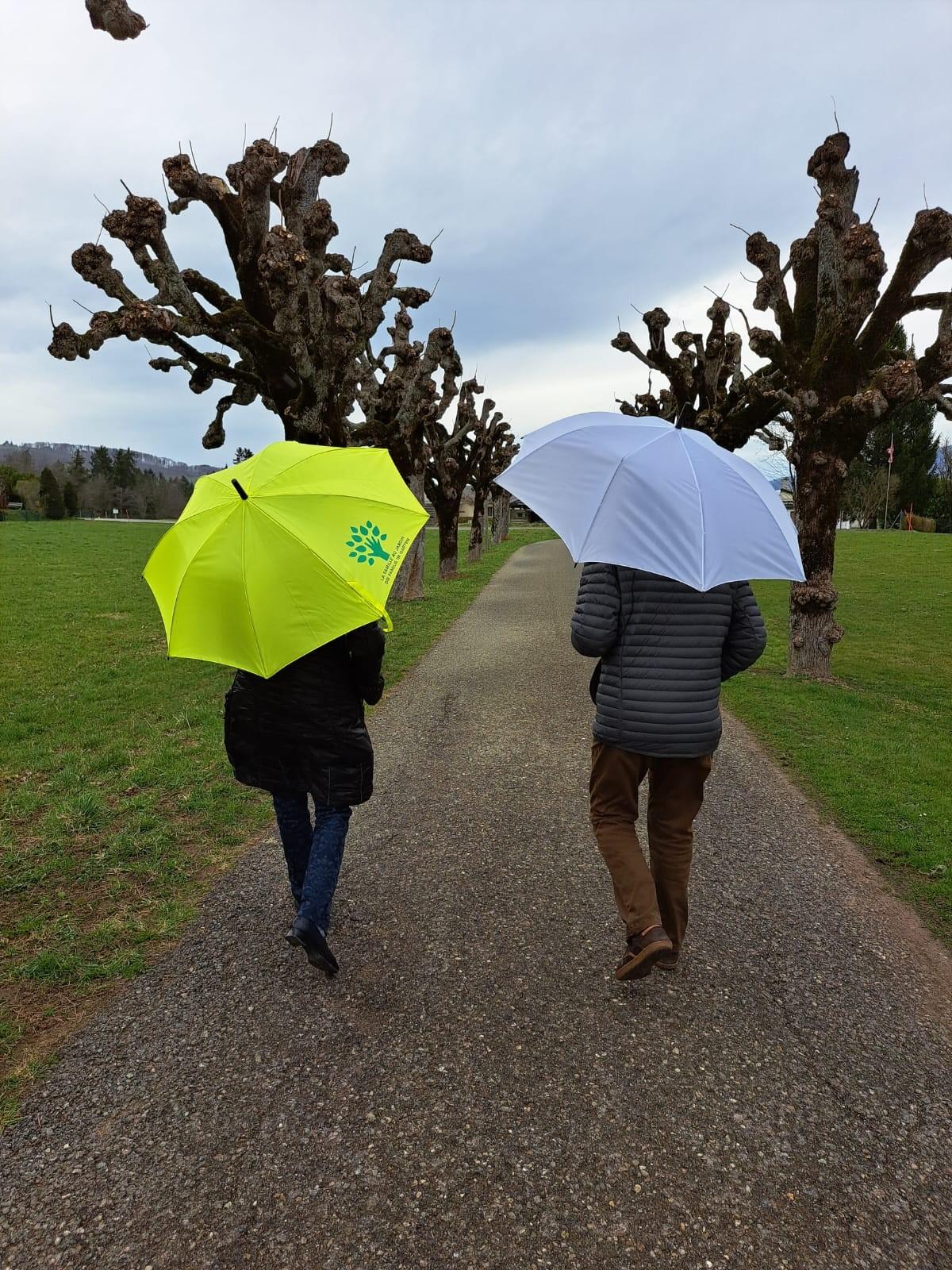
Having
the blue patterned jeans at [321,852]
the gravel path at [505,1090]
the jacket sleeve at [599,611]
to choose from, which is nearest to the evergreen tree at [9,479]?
the blue patterned jeans at [321,852]

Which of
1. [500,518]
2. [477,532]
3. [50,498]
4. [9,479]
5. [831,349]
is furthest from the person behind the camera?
[9,479]

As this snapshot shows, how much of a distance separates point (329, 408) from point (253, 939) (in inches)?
309

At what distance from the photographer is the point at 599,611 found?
288 centimetres

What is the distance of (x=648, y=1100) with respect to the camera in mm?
2488

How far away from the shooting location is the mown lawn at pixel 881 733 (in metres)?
4.56

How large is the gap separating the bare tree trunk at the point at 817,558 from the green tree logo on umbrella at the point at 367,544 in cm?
708

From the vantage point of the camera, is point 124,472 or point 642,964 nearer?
point 642,964

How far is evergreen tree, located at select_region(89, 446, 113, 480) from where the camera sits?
9600 centimetres

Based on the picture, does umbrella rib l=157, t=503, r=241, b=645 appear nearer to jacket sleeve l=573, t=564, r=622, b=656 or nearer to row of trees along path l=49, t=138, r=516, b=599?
jacket sleeve l=573, t=564, r=622, b=656

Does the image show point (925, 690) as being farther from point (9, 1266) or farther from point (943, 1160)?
point (9, 1266)

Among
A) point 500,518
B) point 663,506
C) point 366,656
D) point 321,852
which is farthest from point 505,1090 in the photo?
point 500,518

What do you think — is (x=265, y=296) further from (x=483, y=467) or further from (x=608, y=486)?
(x=483, y=467)

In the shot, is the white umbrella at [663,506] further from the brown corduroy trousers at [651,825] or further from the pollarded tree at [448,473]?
the pollarded tree at [448,473]

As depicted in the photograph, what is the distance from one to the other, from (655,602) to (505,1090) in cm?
182
